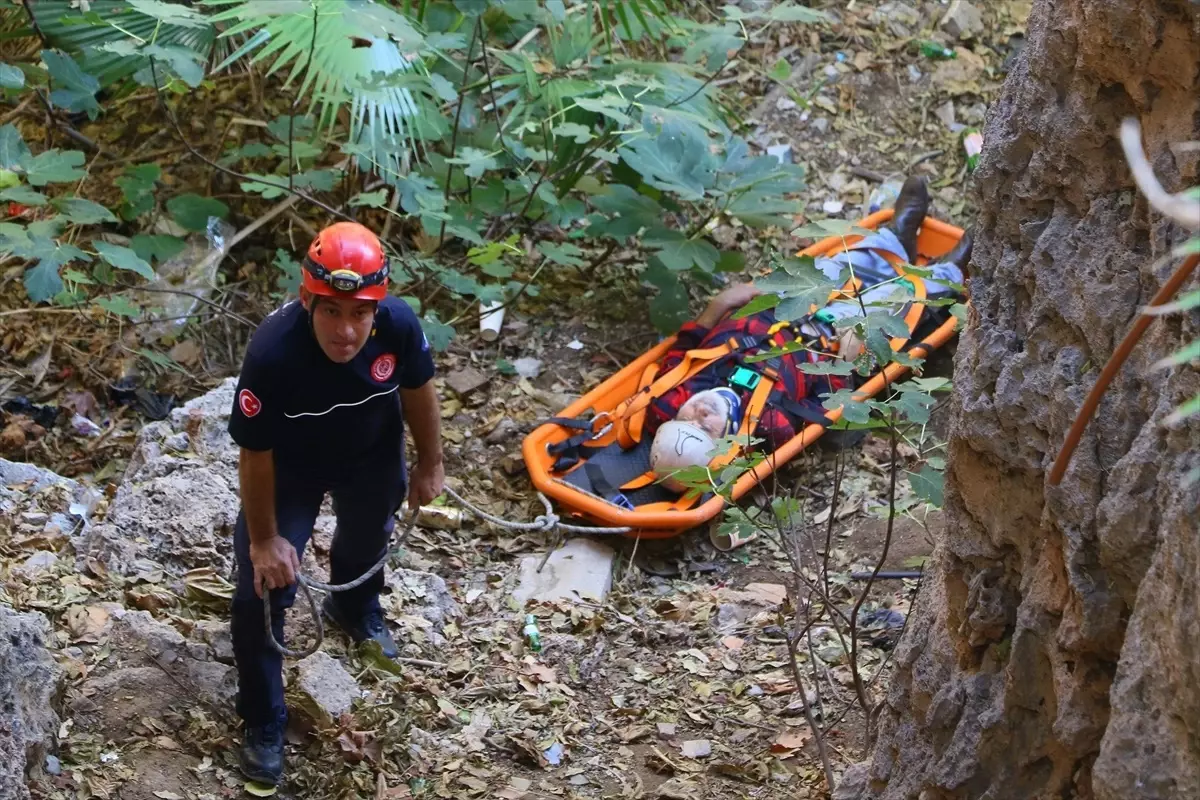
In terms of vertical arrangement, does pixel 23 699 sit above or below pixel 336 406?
below

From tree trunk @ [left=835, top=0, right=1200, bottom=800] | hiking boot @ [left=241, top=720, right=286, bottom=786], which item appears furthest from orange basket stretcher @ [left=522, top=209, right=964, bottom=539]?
tree trunk @ [left=835, top=0, right=1200, bottom=800]

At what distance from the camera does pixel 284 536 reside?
309cm

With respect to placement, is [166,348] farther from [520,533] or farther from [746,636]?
[746,636]

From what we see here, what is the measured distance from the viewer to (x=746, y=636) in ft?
12.7

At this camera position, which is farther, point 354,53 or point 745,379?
point 745,379

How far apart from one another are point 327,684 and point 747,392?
6.80 ft

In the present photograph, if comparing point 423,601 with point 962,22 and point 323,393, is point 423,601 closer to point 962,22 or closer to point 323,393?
point 323,393

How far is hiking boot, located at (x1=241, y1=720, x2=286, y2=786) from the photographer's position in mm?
3129

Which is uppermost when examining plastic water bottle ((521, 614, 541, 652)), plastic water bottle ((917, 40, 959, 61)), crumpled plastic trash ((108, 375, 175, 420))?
plastic water bottle ((917, 40, 959, 61))

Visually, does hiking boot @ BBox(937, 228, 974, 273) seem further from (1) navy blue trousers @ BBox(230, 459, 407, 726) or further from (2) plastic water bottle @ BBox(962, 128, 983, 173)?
(1) navy blue trousers @ BBox(230, 459, 407, 726)

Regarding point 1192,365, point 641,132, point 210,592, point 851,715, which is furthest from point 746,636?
point 1192,365

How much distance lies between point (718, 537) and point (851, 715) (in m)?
1.13

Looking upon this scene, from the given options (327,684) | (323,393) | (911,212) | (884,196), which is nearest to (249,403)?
(323,393)

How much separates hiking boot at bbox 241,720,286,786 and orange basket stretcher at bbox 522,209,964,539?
154 cm
